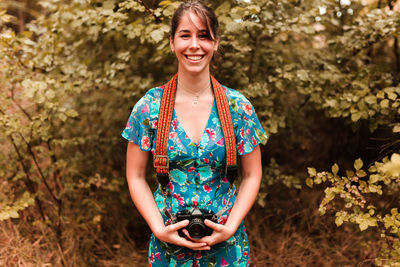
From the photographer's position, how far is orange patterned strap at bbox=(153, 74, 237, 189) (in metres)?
1.50

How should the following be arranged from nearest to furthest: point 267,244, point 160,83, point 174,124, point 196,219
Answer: point 196,219, point 174,124, point 160,83, point 267,244

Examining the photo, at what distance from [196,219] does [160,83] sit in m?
1.60

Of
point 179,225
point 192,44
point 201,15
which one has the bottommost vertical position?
point 179,225

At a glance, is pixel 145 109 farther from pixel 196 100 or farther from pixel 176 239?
pixel 176 239

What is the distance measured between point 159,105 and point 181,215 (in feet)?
1.63

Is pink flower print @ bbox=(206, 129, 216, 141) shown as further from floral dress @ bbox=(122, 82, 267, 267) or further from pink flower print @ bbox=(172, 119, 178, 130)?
pink flower print @ bbox=(172, 119, 178, 130)

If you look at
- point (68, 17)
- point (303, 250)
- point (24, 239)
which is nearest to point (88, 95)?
point (68, 17)

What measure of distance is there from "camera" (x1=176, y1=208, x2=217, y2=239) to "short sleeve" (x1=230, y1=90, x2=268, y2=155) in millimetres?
332

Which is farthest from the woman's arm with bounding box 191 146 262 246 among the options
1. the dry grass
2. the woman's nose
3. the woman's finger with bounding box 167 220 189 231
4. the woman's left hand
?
the dry grass

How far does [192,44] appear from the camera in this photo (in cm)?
148

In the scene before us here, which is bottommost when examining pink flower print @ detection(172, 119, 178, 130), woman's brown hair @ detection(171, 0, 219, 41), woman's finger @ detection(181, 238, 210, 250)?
woman's finger @ detection(181, 238, 210, 250)

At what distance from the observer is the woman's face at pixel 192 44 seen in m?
1.48

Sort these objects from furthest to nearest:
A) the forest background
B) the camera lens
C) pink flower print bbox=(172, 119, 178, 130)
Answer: the forest background → pink flower print bbox=(172, 119, 178, 130) → the camera lens

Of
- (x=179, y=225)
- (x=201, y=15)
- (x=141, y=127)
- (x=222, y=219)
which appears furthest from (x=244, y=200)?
(x=201, y=15)
